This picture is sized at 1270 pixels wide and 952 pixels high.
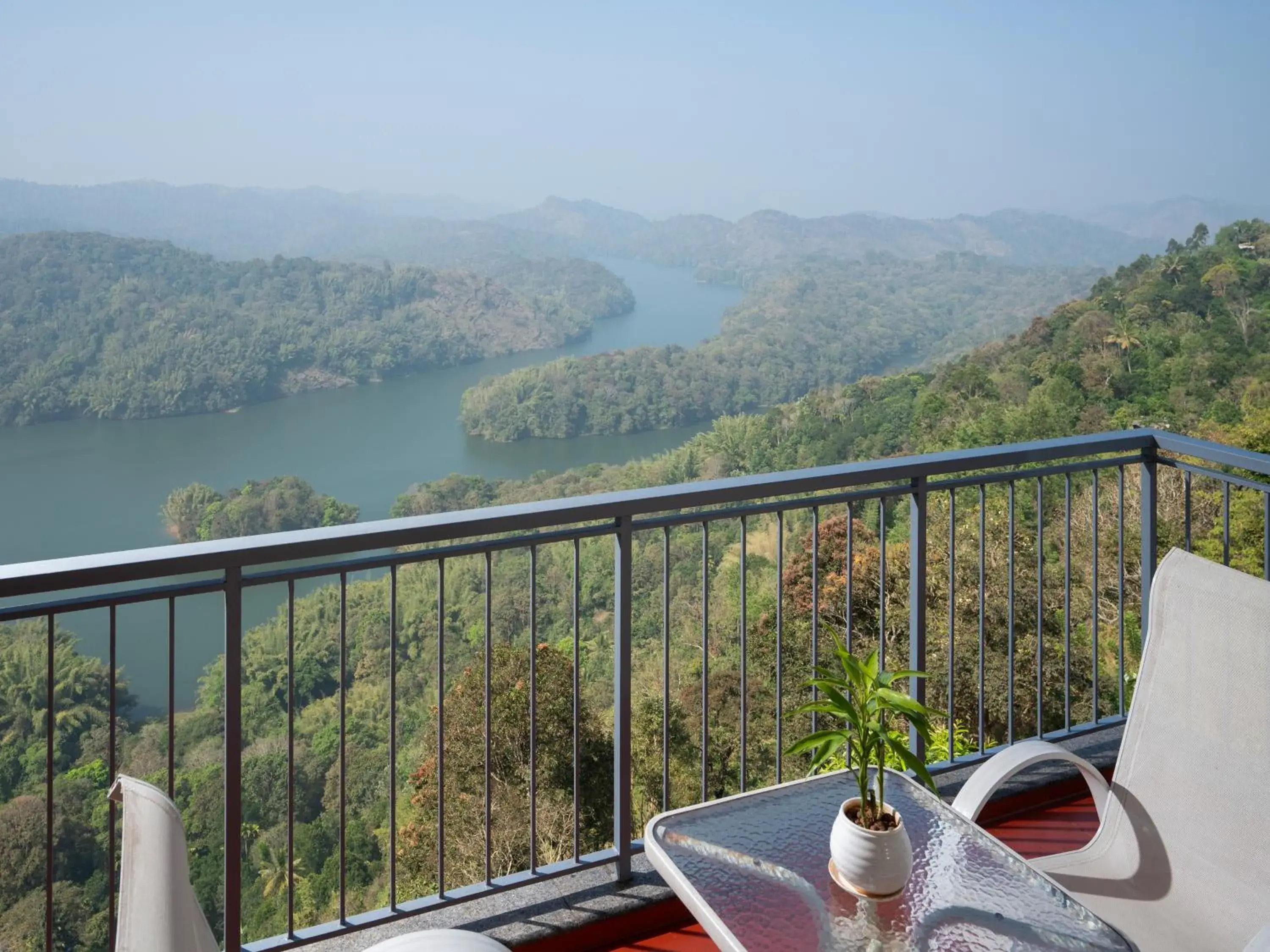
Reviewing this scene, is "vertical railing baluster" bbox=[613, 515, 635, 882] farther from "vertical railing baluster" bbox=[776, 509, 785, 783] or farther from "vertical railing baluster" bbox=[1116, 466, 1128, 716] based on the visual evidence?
"vertical railing baluster" bbox=[1116, 466, 1128, 716]

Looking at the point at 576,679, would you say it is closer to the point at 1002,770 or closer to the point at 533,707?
the point at 533,707

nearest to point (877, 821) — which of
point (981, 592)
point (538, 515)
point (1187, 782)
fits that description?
point (1187, 782)

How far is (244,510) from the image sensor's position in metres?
26.4

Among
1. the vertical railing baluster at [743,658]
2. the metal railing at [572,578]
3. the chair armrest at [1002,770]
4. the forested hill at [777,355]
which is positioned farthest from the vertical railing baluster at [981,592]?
the forested hill at [777,355]

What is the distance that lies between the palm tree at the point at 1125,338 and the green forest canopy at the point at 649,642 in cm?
5

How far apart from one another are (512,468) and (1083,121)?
2084 centimetres

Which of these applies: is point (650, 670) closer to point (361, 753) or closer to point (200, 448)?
point (361, 753)

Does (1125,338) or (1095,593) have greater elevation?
(1125,338)

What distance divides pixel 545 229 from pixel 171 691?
1331 inches

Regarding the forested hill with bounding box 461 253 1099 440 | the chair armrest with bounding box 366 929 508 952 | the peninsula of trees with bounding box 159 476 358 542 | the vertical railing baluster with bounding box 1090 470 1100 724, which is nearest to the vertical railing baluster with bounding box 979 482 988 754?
the vertical railing baluster with bounding box 1090 470 1100 724

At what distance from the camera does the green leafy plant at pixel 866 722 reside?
1.36 m

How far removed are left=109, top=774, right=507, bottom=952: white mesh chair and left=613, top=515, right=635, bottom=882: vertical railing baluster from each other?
1247 mm

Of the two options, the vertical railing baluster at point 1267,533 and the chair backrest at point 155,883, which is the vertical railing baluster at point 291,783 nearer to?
the chair backrest at point 155,883

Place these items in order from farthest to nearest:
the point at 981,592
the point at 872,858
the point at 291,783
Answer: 1. the point at 981,592
2. the point at 291,783
3. the point at 872,858
